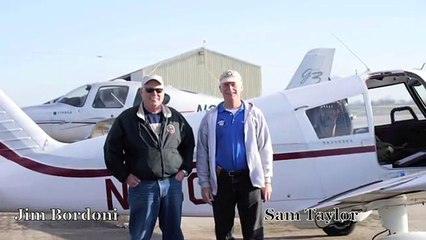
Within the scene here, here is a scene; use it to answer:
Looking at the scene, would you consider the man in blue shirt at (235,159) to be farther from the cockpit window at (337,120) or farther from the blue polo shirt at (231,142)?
the cockpit window at (337,120)

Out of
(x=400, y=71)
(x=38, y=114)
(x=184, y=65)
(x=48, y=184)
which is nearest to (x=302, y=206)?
(x=400, y=71)

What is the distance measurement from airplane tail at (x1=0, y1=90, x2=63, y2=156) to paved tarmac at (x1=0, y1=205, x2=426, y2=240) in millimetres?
2118

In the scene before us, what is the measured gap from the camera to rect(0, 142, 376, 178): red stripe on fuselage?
5.28m

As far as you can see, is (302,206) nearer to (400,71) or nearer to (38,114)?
(400,71)

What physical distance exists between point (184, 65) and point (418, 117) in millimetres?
27453

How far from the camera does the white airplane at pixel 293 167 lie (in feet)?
17.4

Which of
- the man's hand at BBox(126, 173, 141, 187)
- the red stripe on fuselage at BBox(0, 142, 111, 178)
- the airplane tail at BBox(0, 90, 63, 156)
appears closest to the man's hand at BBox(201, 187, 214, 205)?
the man's hand at BBox(126, 173, 141, 187)

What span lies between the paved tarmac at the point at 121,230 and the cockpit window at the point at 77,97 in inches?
225

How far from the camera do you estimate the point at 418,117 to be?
20.8ft

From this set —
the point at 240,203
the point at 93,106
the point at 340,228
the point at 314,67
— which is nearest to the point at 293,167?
the point at 240,203

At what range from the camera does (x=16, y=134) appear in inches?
220

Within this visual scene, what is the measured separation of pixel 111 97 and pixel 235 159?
10.1 metres

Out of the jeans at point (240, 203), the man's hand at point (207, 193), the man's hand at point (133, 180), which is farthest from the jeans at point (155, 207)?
the jeans at point (240, 203)

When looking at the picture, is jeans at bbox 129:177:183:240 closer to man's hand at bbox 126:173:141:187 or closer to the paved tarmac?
man's hand at bbox 126:173:141:187
